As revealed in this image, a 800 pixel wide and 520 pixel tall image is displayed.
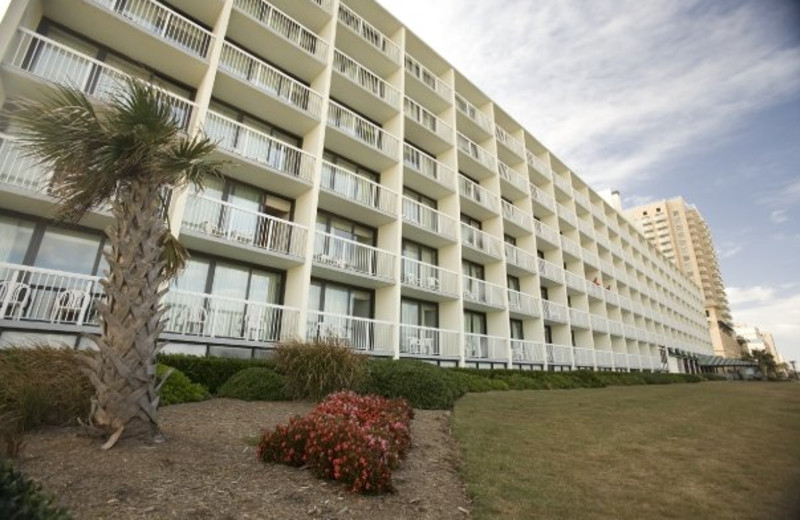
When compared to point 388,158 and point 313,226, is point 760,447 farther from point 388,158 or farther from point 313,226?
point 388,158

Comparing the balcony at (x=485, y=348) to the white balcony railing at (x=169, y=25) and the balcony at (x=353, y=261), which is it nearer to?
the balcony at (x=353, y=261)

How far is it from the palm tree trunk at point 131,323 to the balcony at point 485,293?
17.1 m

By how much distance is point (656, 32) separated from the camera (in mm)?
4496

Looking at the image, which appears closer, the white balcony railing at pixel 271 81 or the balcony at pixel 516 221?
the white balcony railing at pixel 271 81

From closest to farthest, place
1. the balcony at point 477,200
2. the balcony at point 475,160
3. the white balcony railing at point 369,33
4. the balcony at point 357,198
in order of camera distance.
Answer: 1. the balcony at point 357,198
2. the white balcony railing at point 369,33
3. the balcony at point 477,200
4. the balcony at point 475,160

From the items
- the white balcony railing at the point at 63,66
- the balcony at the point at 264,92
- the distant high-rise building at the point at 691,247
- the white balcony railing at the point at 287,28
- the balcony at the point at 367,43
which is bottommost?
the white balcony railing at the point at 63,66

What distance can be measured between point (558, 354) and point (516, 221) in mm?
9295

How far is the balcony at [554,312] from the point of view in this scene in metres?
26.4

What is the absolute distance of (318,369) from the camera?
10.1 m

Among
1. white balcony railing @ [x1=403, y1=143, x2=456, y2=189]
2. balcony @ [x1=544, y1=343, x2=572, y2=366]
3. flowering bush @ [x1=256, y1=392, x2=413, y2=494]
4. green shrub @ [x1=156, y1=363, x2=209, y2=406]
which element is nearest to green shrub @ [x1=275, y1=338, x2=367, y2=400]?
green shrub @ [x1=156, y1=363, x2=209, y2=406]

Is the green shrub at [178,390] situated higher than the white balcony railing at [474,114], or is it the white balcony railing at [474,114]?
the white balcony railing at [474,114]

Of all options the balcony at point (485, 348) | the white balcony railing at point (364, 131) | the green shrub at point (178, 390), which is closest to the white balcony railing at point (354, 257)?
the white balcony railing at point (364, 131)

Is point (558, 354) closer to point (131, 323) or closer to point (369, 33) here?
point (369, 33)

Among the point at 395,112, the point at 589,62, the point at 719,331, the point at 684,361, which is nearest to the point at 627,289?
A: the point at 684,361
